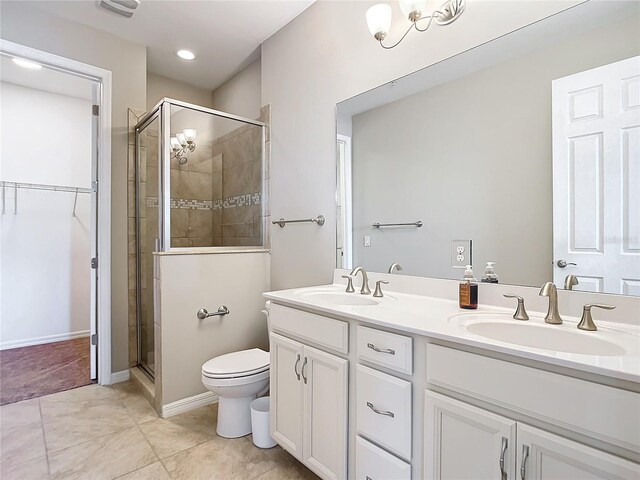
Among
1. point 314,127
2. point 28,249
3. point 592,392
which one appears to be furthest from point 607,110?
point 28,249

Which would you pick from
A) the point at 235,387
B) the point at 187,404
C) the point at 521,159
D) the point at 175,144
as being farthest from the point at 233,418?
the point at 521,159

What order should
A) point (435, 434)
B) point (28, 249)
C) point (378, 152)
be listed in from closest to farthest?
point (435, 434)
point (378, 152)
point (28, 249)

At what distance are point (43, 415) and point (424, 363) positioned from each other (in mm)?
2498

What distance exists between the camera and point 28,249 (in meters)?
3.47

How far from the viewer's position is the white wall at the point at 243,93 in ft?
9.97

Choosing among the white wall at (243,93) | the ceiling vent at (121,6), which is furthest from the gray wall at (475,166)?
the ceiling vent at (121,6)

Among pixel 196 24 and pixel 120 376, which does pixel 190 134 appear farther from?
pixel 120 376

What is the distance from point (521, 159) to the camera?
136cm

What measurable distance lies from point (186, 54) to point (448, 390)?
3237 millimetres

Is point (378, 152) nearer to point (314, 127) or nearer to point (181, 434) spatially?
point (314, 127)

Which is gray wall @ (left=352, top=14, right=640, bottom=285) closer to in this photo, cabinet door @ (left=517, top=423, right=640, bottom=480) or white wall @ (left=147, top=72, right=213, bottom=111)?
cabinet door @ (left=517, top=423, right=640, bottom=480)

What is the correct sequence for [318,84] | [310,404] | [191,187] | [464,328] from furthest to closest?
[191,187] → [318,84] → [310,404] → [464,328]

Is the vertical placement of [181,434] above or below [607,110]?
below

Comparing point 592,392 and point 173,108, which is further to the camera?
point 173,108
